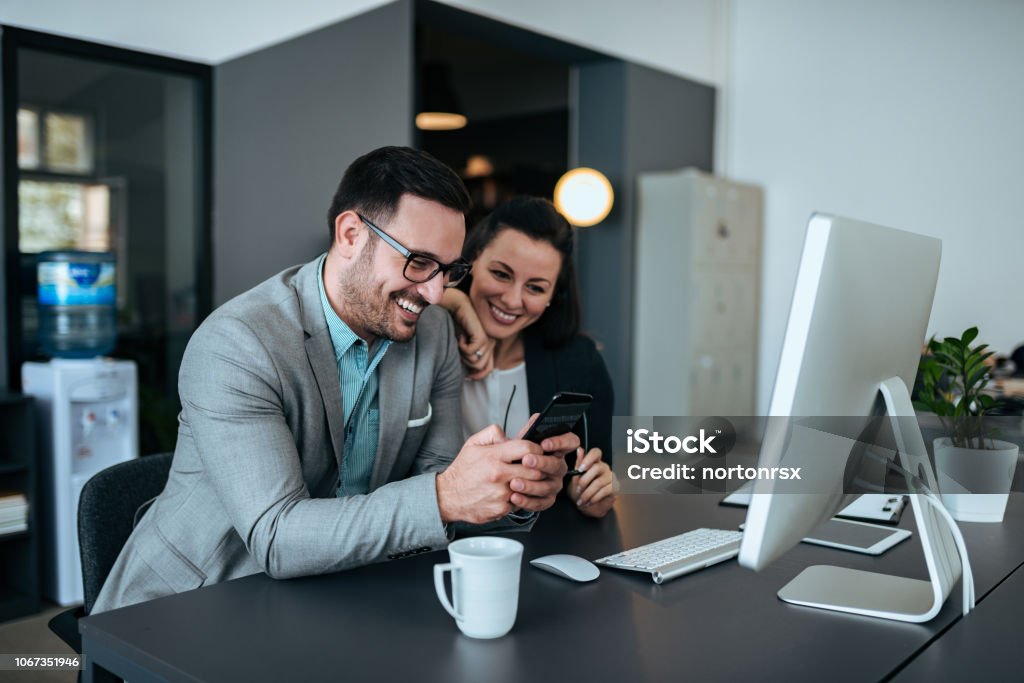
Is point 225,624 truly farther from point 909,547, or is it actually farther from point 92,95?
point 92,95

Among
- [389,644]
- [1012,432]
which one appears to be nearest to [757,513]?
[389,644]

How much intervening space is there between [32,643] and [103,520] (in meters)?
1.92

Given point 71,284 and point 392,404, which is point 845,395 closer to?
point 392,404

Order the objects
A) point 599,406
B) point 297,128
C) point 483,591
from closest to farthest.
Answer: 1. point 483,591
2. point 599,406
3. point 297,128

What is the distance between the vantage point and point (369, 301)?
5.44ft

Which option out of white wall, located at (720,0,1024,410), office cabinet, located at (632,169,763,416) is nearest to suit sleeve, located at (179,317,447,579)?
office cabinet, located at (632,169,763,416)

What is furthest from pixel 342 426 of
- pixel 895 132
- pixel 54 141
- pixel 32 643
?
pixel 895 132

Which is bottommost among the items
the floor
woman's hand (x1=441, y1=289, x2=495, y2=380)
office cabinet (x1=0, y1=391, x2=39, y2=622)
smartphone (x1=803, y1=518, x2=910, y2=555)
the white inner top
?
the floor

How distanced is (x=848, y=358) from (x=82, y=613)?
142 cm

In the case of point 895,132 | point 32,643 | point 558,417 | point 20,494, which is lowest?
point 32,643

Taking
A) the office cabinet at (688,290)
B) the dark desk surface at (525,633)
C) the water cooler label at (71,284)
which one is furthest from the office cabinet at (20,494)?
the office cabinet at (688,290)

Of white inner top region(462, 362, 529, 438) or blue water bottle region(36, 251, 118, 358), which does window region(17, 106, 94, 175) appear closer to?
blue water bottle region(36, 251, 118, 358)

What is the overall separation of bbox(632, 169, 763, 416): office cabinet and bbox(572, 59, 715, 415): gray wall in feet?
0.31

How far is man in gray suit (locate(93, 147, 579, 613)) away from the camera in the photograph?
1.33 m
